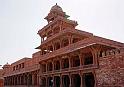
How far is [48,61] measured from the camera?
34875mm

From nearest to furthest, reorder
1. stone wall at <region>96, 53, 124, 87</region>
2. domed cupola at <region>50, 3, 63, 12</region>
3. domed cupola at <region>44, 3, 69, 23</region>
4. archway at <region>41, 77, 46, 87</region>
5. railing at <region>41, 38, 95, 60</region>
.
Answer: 1. stone wall at <region>96, 53, 124, 87</region>
2. railing at <region>41, 38, 95, 60</region>
3. archway at <region>41, 77, 46, 87</region>
4. domed cupola at <region>44, 3, 69, 23</region>
5. domed cupola at <region>50, 3, 63, 12</region>

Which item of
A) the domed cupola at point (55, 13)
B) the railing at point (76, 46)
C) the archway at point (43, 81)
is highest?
the domed cupola at point (55, 13)

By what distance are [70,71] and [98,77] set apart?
6.14m

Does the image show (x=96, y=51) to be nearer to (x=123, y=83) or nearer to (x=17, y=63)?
(x=123, y=83)

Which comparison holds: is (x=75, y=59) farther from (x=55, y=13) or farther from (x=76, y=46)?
(x=55, y=13)

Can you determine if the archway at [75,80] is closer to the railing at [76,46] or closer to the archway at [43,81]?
the railing at [76,46]

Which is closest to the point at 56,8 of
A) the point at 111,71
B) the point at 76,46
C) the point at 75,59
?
the point at 75,59

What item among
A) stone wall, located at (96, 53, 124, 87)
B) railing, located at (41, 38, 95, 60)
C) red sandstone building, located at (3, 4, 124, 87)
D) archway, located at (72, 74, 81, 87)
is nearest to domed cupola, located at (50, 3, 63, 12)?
red sandstone building, located at (3, 4, 124, 87)

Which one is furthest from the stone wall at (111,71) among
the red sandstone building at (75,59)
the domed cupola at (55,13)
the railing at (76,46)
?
the domed cupola at (55,13)

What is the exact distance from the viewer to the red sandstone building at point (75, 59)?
20.6 metres

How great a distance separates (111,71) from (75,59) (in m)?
10.3

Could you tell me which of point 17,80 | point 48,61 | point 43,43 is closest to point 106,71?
point 48,61

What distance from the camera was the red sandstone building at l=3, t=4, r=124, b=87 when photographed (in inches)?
810

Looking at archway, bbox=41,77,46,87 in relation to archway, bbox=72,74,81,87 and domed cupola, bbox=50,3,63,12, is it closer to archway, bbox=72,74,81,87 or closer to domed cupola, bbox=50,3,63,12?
archway, bbox=72,74,81,87
